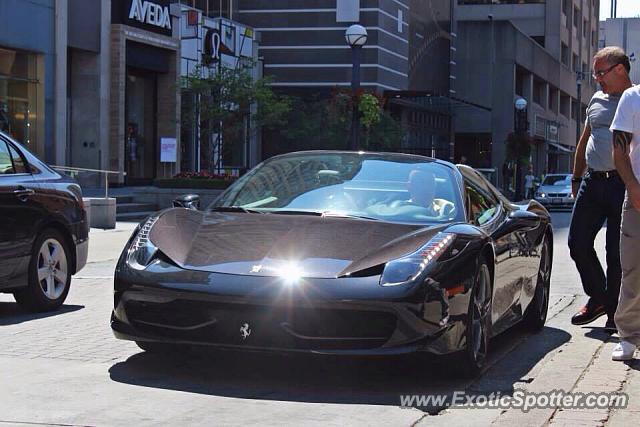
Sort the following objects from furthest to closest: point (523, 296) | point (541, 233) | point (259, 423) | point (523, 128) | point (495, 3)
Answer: point (495, 3), point (523, 128), point (541, 233), point (523, 296), point (259, 423)

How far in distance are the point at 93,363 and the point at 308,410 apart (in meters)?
1.71

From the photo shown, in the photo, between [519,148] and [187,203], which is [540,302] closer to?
[187,203]

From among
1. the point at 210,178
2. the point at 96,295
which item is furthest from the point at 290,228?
the point at 210,178

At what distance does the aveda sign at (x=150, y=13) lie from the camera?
32.2 metres

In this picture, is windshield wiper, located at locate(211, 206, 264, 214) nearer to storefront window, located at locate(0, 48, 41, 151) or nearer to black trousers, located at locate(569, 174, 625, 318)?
black trousers, located at locate(569, 174, 625, 318)

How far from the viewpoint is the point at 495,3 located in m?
83.0

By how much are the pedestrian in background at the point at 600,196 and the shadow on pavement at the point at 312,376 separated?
50.8 inches

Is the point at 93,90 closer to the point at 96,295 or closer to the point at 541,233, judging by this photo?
the point at 96,295

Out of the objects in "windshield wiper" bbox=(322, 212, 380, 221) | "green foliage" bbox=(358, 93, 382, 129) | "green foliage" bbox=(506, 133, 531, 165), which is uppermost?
"green foliage" bbox=(358, 93, 382, 129)

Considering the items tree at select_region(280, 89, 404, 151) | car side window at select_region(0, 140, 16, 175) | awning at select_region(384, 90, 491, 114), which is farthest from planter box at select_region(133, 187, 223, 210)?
awning at select_region(384, 90, 491, 114)

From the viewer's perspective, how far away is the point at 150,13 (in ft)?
109

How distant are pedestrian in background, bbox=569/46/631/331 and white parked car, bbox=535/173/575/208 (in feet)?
99.8

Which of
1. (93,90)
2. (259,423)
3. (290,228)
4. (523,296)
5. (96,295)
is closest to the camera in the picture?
(259,423)

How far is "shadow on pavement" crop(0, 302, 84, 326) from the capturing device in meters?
8.22
